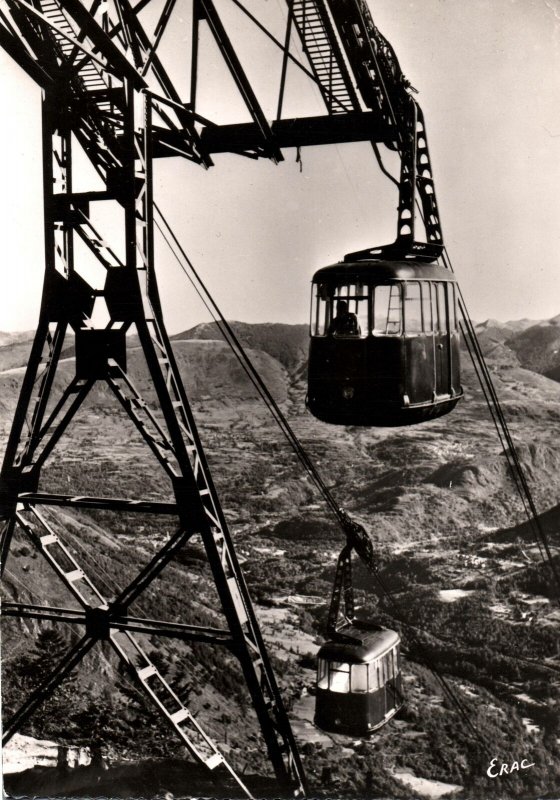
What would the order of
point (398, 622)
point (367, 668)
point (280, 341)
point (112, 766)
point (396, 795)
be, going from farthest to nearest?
point (280, 341)
point (398, 622)
point (396, 795)
point (112, 766)
point (367, 668)

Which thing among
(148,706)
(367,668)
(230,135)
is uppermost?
(230,135)

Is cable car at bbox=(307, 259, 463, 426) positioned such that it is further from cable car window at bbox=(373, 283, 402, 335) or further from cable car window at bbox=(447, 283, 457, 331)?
cable car window at bbox=(447, 283, 457, 331)

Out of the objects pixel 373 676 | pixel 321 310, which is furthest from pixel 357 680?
pixel 321 310

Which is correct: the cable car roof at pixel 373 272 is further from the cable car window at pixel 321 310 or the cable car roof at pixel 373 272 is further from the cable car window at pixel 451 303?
the cable car window at pixel 451 303

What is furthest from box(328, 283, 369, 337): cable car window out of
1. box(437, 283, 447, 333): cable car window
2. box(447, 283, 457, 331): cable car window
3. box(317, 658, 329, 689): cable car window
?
box(317, 658, 329, 689): cable car window

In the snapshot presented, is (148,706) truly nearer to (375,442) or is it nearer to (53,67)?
(53,67)

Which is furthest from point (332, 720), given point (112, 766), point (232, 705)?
point (232, 705)

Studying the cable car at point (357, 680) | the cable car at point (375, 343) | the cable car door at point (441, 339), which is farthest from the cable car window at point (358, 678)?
the cable car door at point (441, 339)
